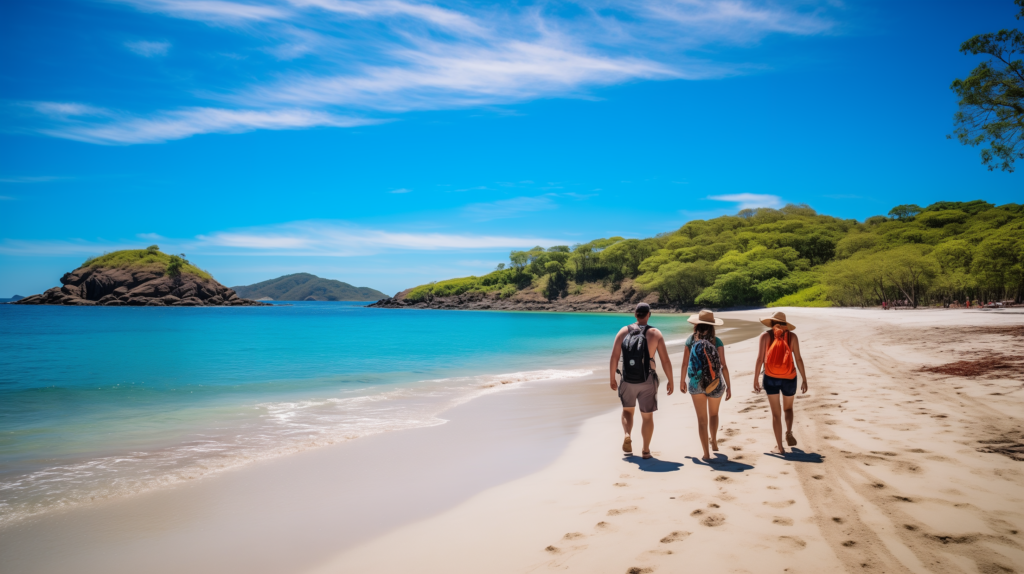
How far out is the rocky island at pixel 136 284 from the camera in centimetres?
10819

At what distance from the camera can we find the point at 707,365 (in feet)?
17.5

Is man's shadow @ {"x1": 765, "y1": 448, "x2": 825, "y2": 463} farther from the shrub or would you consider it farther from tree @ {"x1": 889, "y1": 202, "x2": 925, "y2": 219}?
tree @ {"x1": 889, "y1": 202, "x2": 925, "y2": 219}

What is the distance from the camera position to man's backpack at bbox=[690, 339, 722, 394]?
533cm

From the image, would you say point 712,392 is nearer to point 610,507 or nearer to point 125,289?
point 610,507

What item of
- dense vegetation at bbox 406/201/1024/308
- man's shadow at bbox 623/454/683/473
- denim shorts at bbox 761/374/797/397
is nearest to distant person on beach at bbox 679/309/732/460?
man's shadow at bbox 623/454/683/473

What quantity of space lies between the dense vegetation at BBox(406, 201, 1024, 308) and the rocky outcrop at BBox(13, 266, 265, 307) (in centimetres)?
5986

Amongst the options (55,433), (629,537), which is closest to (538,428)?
(629,537)

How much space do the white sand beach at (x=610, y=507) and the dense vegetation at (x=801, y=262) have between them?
40.8 m

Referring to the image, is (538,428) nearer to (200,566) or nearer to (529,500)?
(529,500)

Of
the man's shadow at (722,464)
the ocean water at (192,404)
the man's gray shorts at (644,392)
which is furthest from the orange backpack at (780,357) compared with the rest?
the ocean water at (192,404)

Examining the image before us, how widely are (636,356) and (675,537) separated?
7.23 feet

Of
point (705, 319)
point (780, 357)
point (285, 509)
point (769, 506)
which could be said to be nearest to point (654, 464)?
point (769, 506)

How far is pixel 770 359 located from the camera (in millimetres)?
5555

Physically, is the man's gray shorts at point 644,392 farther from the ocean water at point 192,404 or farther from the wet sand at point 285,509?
the ocean water at point 192,404
